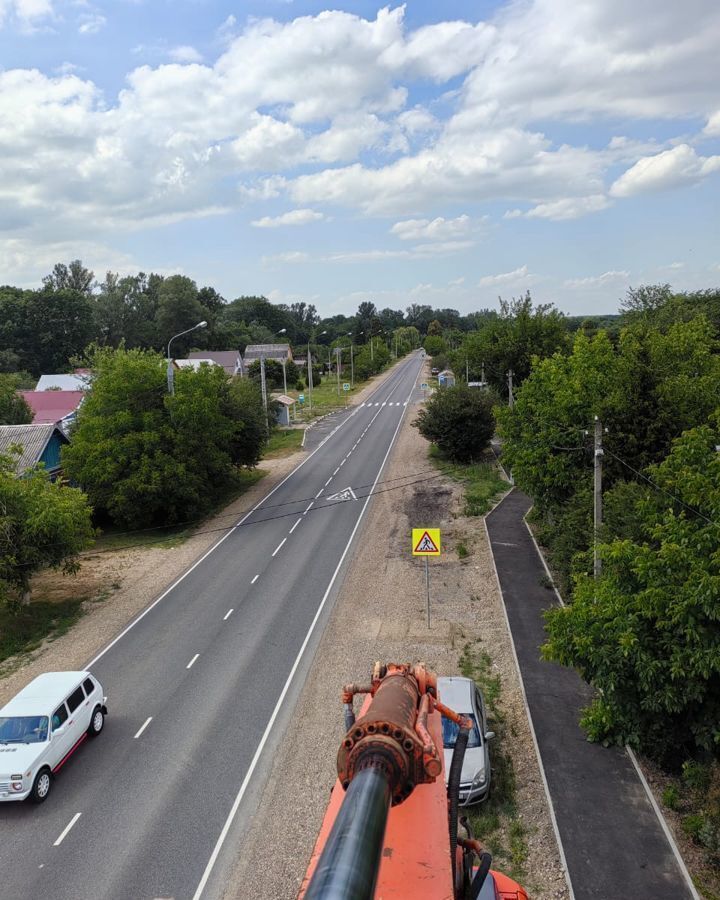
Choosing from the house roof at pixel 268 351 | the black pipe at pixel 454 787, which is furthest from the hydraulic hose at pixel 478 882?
the house roof at pixel 268 351

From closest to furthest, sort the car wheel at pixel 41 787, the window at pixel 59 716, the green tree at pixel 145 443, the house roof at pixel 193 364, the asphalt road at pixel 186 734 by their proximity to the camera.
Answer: the asphalt road at pixel 186 734 → the car wheel at pixel 41 787 → the window at pixel 59 716 → the green tree at pixel 145 443 → the house roof at pixel 193 364

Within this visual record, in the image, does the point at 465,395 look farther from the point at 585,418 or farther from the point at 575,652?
the point at 575,652

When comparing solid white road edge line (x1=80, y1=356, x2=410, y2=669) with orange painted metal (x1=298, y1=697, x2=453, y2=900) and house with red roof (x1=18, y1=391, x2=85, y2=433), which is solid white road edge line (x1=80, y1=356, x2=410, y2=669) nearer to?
orange painted metal (x1=298, y1=697, x2=453, y2=900)

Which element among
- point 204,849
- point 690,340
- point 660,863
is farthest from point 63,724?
point 690,340

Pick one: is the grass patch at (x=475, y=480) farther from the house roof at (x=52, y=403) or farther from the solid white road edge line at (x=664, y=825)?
the house roof at (x=52, y=403)

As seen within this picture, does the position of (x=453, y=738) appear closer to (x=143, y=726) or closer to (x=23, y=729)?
(x=143, y=726)

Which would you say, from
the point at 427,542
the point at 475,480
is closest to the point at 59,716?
the point at 427,542

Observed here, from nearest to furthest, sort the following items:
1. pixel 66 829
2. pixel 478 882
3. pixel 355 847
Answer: pixel 355 847
pixel 478 882
pixel 66 829
